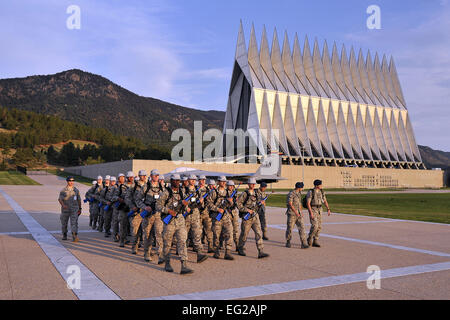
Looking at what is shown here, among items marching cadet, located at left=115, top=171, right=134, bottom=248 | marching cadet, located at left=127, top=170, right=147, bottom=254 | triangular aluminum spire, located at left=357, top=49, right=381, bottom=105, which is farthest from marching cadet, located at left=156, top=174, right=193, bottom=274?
triangular aluminum spire, located at left=357, top=49, right=381, bottom=105

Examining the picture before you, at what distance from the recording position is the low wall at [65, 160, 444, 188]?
50781 mm

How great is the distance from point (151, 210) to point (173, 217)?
2.85 ft

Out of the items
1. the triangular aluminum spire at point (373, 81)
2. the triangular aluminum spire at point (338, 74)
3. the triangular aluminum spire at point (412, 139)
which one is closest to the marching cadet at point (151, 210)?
the triangular aluminum spire at point (338, 74)

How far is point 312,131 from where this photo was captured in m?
76.1

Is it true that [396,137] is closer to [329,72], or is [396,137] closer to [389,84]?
[389,84]

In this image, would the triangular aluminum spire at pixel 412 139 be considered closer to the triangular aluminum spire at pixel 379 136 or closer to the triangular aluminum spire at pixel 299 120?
the triangular aluminum spire at pixel 379 136

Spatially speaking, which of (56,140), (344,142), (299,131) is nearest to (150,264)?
(299,131)

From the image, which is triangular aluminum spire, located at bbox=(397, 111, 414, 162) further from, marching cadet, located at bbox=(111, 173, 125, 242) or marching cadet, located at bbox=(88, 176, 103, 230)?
marching cadet, located at bbox=(111, 173, 125, 242)

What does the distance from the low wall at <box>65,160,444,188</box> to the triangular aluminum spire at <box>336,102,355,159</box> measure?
8630 millimetres

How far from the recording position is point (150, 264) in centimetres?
825

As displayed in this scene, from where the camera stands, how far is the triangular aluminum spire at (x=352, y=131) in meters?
81.2

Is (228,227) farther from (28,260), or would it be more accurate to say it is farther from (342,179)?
→ (342,179)

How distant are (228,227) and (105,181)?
6114 mm

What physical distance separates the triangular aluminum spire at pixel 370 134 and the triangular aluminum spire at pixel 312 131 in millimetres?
16244
